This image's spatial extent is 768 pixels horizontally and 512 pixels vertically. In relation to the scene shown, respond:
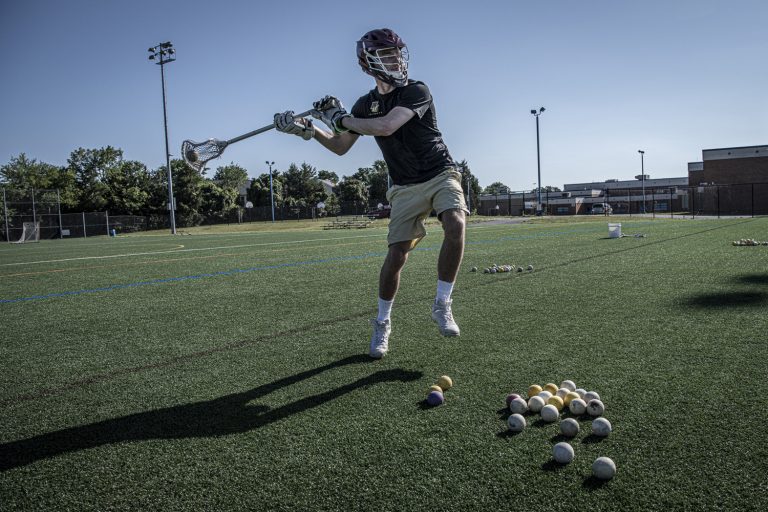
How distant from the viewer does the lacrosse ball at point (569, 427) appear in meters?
2.57

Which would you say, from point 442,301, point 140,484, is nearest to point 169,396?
point 140,484

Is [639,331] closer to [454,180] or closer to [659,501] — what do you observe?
[454,180]

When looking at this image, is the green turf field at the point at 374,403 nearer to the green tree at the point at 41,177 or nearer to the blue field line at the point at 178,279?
the blue field line at the point at 178,279

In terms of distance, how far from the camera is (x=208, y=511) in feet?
6.64

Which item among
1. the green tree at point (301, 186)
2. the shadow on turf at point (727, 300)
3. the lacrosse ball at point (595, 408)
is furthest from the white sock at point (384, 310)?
the green tree at point (301, 186)

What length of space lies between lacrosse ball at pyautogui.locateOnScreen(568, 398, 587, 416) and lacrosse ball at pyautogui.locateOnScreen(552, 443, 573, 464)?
0.46 meters

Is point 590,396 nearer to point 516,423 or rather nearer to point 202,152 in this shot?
point 516,423

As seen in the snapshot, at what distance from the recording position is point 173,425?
2.85 m

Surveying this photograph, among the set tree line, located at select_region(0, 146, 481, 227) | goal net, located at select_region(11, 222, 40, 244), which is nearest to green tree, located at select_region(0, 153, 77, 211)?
tree line, located at select_region(0, 146, 481, 227)

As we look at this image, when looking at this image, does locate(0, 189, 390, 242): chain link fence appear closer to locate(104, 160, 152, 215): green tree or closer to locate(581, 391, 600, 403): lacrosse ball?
locate(104, 160, 152, 215): green tree

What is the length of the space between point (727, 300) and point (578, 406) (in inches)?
153

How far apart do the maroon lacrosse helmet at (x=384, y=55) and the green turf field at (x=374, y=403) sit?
217cm

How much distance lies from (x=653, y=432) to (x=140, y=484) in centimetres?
229

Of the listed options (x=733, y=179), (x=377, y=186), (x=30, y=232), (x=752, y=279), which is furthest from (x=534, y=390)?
(x=377, y=186)
